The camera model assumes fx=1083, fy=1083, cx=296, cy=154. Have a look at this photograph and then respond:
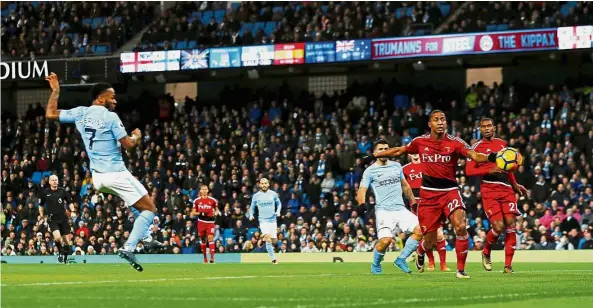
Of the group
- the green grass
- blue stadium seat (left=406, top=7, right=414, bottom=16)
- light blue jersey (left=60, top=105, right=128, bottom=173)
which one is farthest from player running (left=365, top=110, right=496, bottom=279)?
blue stadium seat (left=406, top=7, right=414, bottom=16)

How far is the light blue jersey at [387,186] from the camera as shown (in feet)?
64.8

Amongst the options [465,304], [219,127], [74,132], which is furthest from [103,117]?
[74,132]

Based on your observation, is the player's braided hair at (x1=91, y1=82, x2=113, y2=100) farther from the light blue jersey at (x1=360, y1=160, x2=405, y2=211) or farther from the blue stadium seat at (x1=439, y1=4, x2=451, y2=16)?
the blue stadium seat at (x1=439, y1=4, x2=451, y2=16)

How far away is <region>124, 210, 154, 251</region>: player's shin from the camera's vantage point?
14844 millimetres

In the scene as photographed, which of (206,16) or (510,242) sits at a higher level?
(206,16)

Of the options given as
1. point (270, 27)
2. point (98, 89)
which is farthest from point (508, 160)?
point (270, 27)

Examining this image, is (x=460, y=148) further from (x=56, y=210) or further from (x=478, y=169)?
(x=56, y=210)

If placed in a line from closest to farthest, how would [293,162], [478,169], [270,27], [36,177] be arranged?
[478,169] < [293,162] < [36,177] < [270,27]

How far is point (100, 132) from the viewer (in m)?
14.9

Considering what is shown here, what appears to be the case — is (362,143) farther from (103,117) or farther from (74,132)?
(103,117)

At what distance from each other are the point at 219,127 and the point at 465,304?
33.9 metres

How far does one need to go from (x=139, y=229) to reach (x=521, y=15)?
2668 centimetres

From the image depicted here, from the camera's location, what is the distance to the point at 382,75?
46.7 metres

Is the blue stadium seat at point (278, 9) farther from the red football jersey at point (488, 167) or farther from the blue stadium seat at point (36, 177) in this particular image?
the red football jersey at point (488, 167)
